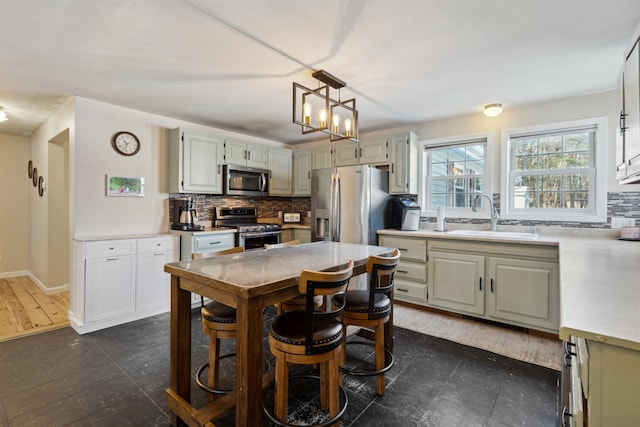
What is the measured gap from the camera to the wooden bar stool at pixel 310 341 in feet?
4.71

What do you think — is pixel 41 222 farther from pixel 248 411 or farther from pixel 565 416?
pixel 565 416

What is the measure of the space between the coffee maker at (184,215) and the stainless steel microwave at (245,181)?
0.56 m

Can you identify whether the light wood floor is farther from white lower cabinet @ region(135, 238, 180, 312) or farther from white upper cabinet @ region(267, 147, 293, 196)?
white upper cabinet @ region(267, 147, 293, 196)

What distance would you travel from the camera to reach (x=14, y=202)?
495 cm

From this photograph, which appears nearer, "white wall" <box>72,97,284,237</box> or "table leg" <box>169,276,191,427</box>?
"table leg" <box>169,276,191,427</box>

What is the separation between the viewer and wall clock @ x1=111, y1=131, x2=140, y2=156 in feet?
11.4

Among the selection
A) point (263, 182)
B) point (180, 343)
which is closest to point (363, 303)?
point (180, 343)

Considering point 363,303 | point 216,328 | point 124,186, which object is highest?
point 124,186

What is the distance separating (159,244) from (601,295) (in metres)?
3.69

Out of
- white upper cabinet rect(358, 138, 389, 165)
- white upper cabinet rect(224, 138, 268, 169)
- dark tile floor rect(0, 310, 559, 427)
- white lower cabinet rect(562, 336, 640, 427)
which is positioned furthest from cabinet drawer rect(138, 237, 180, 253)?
white lower cabinet rect(562, 336, 640, 427)

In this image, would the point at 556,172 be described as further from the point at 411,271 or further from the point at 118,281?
the point at 118,281

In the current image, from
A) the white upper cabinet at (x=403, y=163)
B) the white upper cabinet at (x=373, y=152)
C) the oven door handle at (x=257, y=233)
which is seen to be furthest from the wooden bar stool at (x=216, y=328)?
the white upper cabinet at (x=373, y=152)

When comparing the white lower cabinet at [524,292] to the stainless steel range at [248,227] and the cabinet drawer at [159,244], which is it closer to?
the stainless steel range at [248,227]

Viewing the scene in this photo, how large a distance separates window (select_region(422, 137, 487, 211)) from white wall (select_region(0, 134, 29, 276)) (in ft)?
20.0
